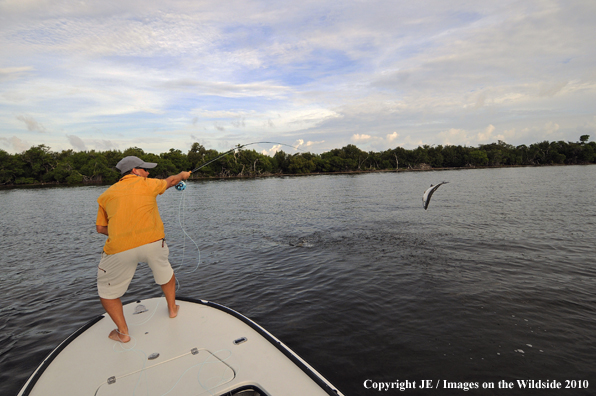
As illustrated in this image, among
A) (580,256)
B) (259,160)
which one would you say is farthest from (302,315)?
(259,160)

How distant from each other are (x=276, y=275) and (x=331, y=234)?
6548mm

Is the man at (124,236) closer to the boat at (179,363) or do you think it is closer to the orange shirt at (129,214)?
the orange shirt at (129,214)

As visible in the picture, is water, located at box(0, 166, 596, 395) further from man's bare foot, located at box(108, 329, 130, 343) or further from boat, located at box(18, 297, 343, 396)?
man's bare foot, located at box(108, 329, 130, 343)

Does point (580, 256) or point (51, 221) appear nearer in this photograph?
point (580, 256)

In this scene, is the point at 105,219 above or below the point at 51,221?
above

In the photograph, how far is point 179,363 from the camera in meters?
3.94

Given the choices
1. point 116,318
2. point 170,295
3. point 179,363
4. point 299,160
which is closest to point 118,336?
point 116,318

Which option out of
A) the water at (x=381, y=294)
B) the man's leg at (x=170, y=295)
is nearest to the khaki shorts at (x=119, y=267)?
the man's leg at (x=170, y=295)

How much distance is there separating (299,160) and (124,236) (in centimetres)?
14474

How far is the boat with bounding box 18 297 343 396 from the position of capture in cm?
345

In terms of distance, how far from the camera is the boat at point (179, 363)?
345cm

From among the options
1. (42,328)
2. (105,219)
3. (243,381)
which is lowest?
(42,328)

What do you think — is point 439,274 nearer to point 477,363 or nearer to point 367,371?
point 477,363

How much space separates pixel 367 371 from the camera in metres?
5.27
